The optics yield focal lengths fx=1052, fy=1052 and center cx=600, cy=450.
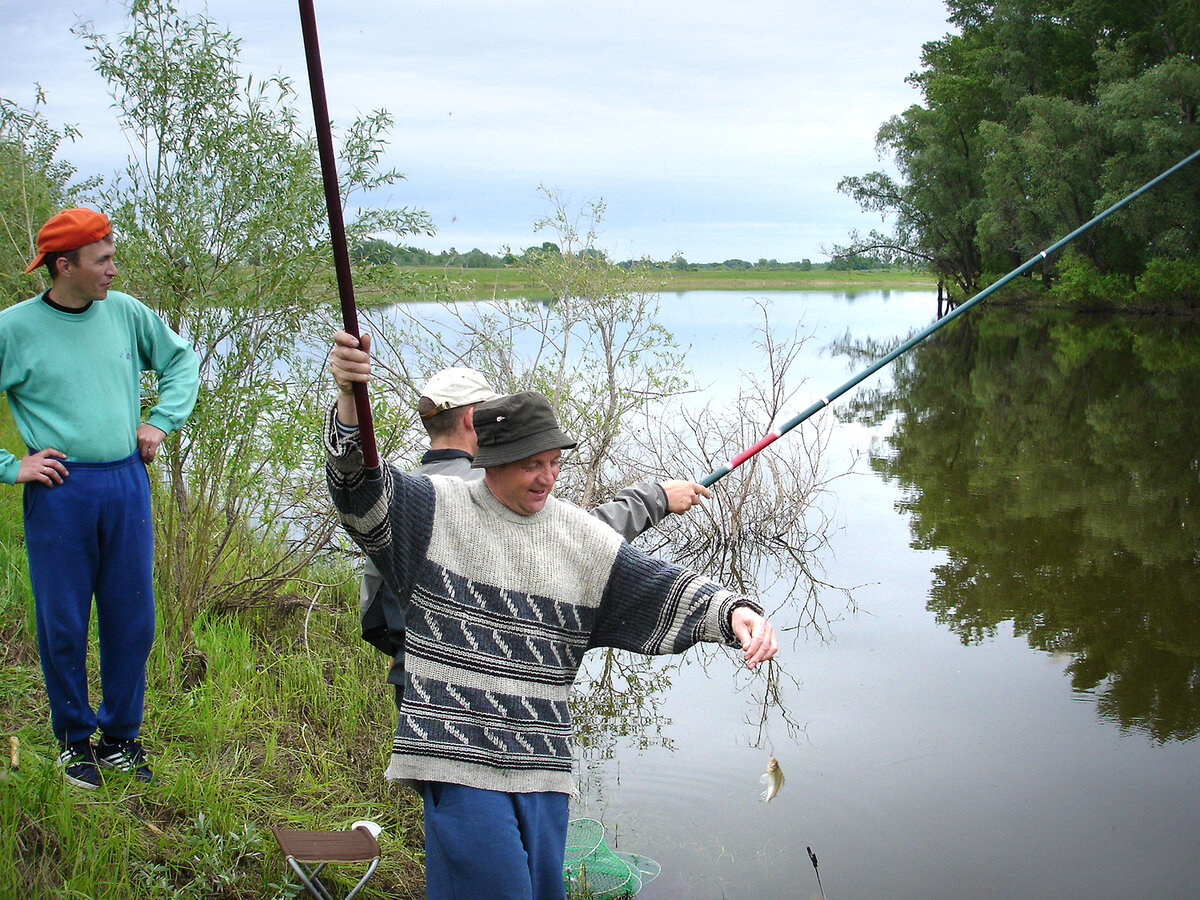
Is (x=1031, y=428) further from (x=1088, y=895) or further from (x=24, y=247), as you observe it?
(x=24, y=247)

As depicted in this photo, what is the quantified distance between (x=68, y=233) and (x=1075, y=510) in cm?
1022

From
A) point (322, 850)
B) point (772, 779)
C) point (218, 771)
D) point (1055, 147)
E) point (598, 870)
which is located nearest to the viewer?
point (322, 850)

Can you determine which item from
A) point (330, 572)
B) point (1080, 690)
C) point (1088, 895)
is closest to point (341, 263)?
point (1088, 895)

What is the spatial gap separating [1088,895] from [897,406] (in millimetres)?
14977

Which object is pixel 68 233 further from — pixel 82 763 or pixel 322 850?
pixel 322 850

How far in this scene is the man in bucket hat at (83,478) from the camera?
3240mm

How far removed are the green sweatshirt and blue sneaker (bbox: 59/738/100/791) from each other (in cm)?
91

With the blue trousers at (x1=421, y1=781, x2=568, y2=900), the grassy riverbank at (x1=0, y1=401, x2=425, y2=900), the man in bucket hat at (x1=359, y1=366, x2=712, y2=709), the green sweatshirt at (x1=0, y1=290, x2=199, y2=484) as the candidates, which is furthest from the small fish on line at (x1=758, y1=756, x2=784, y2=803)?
the green sweatshirt at (x1=0, y1=290, x2=199, y2=484)

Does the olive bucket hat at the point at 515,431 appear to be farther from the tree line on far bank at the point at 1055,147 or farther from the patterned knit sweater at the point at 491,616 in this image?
the tree line on far bank at the point at 1055,147

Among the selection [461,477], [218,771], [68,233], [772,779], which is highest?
[68,233]

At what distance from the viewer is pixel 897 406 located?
18.9 meters

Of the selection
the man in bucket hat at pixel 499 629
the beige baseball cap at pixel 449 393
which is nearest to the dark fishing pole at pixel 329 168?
the man in bucket hat at pixel 499 629

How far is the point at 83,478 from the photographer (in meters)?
3.31

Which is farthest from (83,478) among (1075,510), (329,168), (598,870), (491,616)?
(1075,510)
